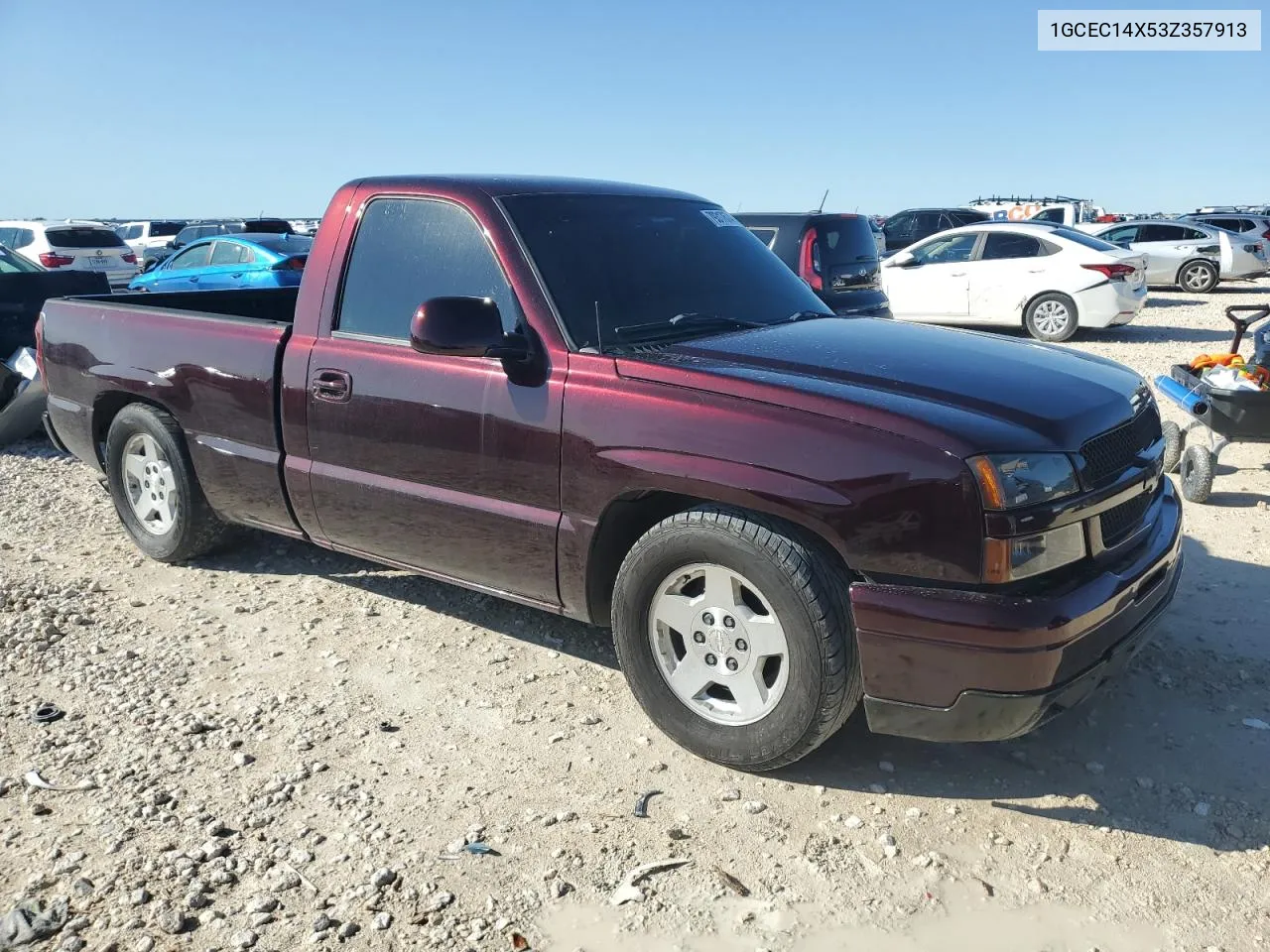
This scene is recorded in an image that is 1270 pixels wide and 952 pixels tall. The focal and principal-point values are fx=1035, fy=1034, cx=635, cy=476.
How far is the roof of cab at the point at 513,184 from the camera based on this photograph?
399cm

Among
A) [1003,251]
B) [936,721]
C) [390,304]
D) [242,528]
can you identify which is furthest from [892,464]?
[1003,251]

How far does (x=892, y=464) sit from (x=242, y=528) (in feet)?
12.2

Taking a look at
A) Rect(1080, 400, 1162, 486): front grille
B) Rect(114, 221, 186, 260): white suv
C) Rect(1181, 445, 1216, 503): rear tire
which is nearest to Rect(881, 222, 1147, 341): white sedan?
Rect(1181, 445, 1216, 503): rear tire

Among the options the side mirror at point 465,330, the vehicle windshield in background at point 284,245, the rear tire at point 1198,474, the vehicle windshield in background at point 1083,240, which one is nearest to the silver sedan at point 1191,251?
the vehicle windshield in background at point 1083,240

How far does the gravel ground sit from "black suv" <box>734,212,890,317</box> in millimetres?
5706

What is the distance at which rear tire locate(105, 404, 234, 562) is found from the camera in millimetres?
4977

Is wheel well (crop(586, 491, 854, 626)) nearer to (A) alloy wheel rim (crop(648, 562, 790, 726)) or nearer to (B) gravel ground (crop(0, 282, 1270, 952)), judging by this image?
(A) alloy wheel rim (crop(648, 562, 790, 726))

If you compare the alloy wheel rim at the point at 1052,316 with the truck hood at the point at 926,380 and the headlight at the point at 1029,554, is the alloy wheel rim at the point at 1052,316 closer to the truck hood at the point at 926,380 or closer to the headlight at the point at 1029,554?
the truck hood at the point at 926,380

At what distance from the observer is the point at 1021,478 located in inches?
112

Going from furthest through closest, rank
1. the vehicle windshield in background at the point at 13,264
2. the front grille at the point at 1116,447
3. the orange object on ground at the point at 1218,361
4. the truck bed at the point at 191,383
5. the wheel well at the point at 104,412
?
the vehicle windshield in background at the point at 13,264 → the orange object on ground at the point at 1218,361 → the wheel well at the point at 104,412 → the truck bed at the point at 191,383 → the front grille at the point at 1116,447

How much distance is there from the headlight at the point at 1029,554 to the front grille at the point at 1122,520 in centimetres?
21

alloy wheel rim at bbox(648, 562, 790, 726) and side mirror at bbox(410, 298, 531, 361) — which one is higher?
side mirror at bbox(410, 298, 531, 361)

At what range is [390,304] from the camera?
4.08 metres

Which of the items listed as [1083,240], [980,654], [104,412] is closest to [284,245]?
[104,412]
